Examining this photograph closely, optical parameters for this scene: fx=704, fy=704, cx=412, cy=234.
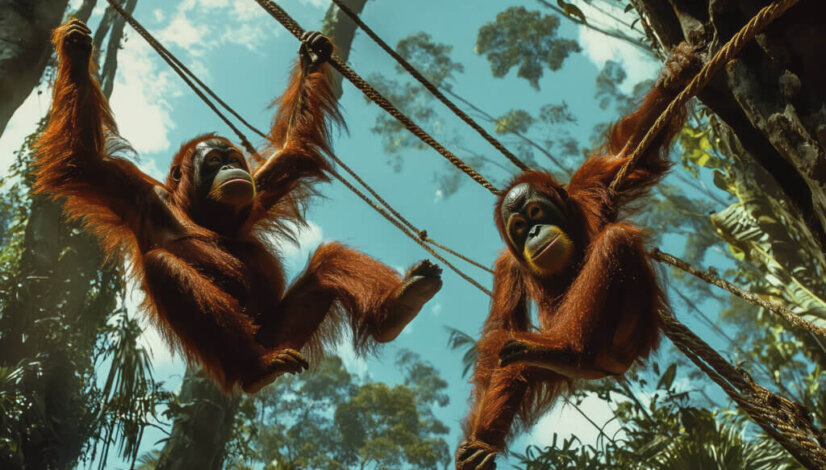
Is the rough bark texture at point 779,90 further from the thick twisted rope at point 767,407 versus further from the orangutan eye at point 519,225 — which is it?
the orangutan eye at point 519,225

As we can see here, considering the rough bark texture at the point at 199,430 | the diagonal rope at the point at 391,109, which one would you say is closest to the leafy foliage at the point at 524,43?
the rough bark texture at the point at 199,430

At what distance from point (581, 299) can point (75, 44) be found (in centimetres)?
208

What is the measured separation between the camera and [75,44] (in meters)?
2.67

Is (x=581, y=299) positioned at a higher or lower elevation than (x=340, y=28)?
lower

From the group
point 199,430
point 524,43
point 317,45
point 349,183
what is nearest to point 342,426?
point 199,430

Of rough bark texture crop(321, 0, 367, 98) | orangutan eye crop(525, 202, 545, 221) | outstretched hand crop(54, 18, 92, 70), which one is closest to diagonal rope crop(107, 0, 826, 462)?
orangutan eye crop(525, 202, 545, 221)

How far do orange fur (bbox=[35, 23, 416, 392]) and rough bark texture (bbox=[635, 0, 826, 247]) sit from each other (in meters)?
1.41

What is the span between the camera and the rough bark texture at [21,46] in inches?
124

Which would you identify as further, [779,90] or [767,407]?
[779,90]

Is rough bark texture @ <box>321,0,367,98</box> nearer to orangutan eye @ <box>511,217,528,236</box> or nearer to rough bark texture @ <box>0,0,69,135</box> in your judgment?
rough bark texture @ <box>0,0,69,135</box>

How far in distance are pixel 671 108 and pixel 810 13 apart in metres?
0.52

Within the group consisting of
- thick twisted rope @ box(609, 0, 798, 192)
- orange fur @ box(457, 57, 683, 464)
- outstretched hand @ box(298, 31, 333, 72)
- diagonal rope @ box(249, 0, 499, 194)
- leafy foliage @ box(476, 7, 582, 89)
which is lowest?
orange fur @ box(457, 57, 683, 464)

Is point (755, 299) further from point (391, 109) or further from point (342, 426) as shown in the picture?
point (342, 426)

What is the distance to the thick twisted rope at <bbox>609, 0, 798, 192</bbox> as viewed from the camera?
1927mm
